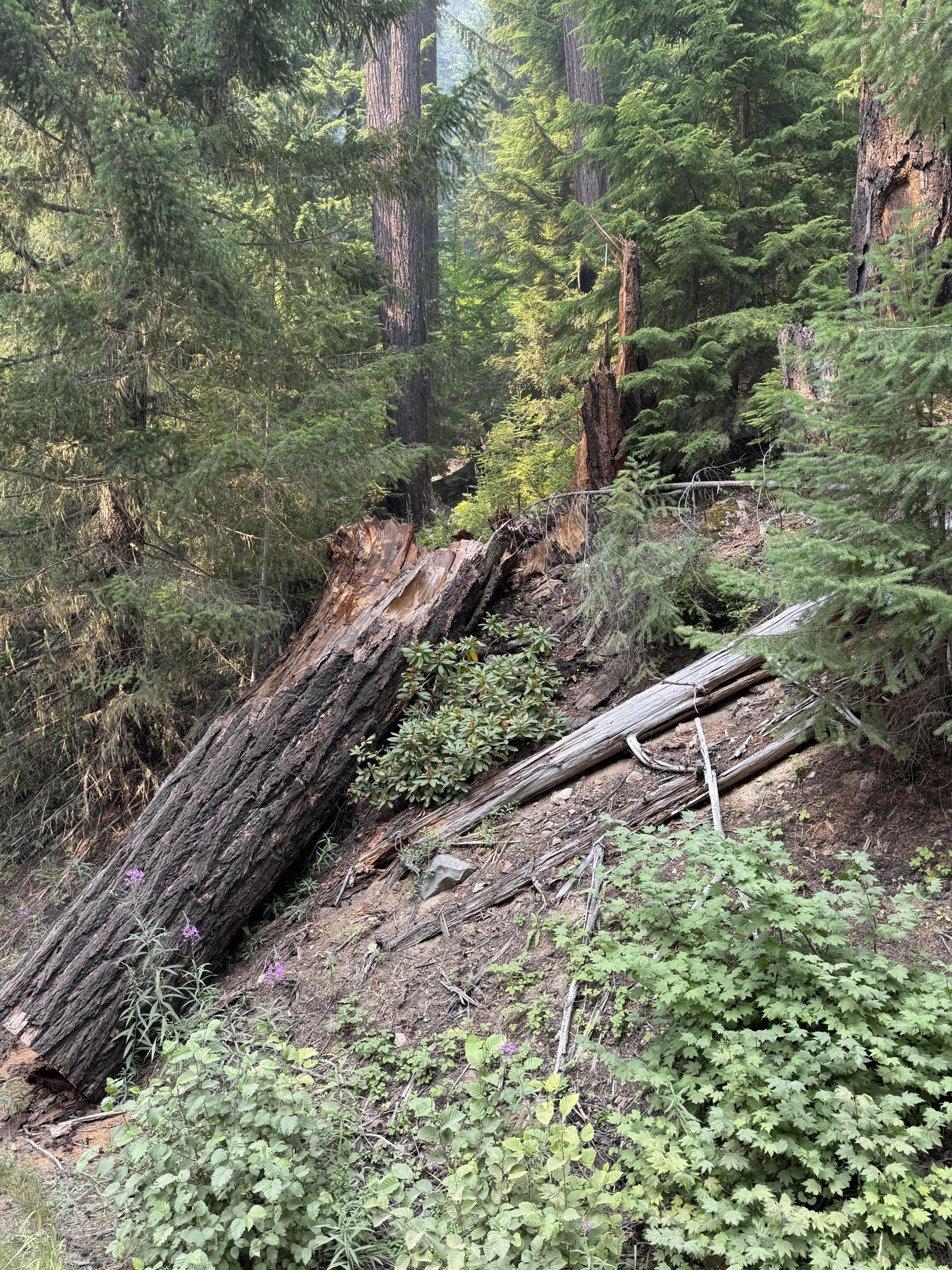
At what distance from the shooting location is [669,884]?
2.78m

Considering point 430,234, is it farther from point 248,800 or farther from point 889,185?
point 248,800

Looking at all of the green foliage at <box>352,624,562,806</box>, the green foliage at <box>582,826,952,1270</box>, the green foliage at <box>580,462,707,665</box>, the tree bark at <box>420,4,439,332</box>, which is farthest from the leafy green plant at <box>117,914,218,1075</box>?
the tree bark at <box>420,4,439,332</box>

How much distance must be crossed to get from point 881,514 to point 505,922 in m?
2.43

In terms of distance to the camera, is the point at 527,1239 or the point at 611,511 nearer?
the point at 527,1239

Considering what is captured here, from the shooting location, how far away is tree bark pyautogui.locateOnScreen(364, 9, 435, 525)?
9.23 m

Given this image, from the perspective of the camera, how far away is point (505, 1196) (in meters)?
2.22

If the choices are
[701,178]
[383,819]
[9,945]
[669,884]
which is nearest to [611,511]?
[383,819]

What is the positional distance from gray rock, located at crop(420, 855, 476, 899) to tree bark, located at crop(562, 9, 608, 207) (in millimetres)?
10019

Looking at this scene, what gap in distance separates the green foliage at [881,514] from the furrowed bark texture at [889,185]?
37 cm

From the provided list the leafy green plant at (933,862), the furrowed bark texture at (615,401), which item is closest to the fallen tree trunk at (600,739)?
the leafy green plant at (933,862)

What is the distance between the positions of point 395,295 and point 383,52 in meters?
3.74

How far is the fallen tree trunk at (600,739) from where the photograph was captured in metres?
4.34

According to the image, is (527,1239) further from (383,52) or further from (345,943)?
(383,52)

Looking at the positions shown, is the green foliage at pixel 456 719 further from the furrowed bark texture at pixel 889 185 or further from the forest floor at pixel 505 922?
the furrowed bark texture at pixel 889 185
